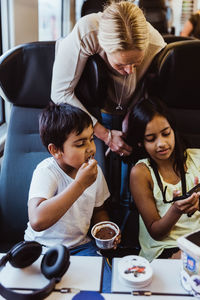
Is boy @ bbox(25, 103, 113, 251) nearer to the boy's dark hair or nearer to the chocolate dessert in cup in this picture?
the boy's dark hair

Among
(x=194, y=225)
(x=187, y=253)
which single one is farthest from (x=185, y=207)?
(x=187, y=253)

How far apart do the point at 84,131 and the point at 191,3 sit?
7.36 meters

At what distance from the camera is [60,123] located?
1.35 m

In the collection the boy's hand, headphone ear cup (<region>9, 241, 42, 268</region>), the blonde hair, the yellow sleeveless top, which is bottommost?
the yellow sleeveless top

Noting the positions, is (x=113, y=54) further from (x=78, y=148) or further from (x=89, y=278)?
(x=89, y=278)

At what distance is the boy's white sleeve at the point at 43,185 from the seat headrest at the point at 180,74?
69 cm

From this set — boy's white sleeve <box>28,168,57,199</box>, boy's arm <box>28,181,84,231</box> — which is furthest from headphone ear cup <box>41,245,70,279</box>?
boy's white sleeve <box>28,168,57,199</box>

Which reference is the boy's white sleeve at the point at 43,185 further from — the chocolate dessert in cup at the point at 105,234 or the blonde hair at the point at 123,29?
the blonde hair at the point at 123,29

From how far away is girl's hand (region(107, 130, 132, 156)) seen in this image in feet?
5.28

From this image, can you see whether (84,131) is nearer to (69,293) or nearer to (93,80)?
(93,80)

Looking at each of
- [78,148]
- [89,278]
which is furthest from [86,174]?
[89,278]

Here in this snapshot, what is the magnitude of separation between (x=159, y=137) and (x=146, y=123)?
83mm

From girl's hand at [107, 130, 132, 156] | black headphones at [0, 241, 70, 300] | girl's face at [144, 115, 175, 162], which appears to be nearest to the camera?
black headphones at [0, 241, 70, 300]

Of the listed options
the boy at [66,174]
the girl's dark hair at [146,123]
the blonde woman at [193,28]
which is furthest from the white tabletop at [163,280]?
the blonde woman at [193,28]
